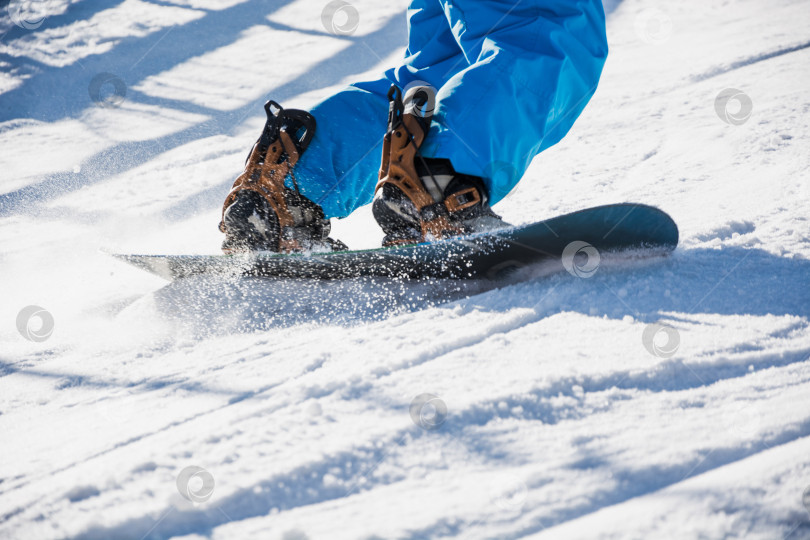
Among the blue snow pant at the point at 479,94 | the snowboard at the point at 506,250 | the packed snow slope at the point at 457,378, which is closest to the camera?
the packed snow slope at the point at 457,378

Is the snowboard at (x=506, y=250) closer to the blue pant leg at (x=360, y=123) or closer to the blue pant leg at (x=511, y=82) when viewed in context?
the blue pant leg at (x=511, y=82)

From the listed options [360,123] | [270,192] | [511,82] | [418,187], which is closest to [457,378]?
[418,187]

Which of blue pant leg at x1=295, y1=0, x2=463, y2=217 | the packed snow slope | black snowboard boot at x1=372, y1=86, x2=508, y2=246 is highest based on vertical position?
blue pant leg at x1=295, y1=0, x2=463, y2=217

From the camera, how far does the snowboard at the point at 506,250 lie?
1585mm

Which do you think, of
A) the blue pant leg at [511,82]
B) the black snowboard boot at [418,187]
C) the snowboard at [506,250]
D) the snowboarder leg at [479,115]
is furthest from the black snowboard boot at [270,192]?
the blue pant leg at [511,82]

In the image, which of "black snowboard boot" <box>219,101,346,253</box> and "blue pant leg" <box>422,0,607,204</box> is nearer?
"blue pant leg" <box>422,0,607,204</box>

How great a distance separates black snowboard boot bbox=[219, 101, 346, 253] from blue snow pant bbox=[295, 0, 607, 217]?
6 cm

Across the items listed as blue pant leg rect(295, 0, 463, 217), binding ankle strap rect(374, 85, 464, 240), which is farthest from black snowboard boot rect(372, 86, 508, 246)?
blue pant leg rect(295, 0, 463, 217)

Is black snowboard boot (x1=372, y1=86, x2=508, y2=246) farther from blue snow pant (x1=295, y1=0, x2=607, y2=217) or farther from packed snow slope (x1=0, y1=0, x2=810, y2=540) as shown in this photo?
packed snow slope (x1=0, y1=0, x2=810, y2=540)

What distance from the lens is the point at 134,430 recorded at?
1.21m

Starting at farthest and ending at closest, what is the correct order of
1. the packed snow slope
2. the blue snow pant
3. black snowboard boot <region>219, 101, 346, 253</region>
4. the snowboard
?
black snowboard boot <region>219, 101, 346, 253</region>, the blue snow pant, the snowboard, the packed snow slope

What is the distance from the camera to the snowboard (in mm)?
1585

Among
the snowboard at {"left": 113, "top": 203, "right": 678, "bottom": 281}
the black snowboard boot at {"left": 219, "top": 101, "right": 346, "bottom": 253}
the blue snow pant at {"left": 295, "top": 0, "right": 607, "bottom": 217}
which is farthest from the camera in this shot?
the black snowboard boot at {"left": 219, "top": 101, "right": 346, "bottom": 253}

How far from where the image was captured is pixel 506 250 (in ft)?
5.49
